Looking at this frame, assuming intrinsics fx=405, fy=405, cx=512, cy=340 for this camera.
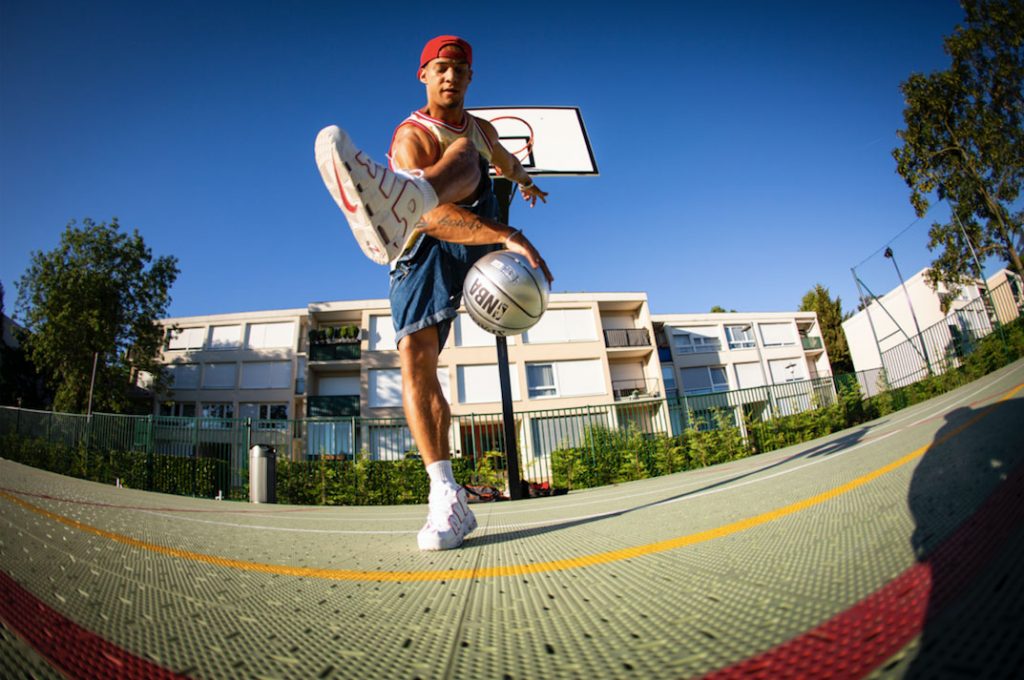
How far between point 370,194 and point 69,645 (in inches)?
48.0

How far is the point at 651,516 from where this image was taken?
70.6 inches

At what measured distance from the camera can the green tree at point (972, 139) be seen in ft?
47.4

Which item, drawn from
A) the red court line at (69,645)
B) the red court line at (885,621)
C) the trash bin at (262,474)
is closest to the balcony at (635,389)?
the trash bin at (262,474)

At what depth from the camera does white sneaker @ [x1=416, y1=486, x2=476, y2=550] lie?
1.56 metres

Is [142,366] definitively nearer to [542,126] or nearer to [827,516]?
[542,126]

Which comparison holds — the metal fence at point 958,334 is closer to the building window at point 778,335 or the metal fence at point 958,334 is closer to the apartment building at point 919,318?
the apartment building at point 919,318

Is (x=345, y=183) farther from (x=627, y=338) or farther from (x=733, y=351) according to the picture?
(x=733, y=351)

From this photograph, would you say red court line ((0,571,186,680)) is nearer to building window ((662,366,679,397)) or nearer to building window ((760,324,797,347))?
building window ((662,366,679,397))

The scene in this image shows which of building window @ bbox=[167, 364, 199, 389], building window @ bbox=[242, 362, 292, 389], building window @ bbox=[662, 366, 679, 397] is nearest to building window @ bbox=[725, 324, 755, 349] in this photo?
building window @ bbox=[662, 366, 679, 397]

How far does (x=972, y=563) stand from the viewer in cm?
57

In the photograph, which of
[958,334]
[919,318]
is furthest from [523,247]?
[919,318]

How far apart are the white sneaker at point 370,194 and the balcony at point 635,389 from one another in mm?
22008

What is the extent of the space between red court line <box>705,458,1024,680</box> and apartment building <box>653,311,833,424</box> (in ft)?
91.5

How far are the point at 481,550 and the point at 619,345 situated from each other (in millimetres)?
22836
